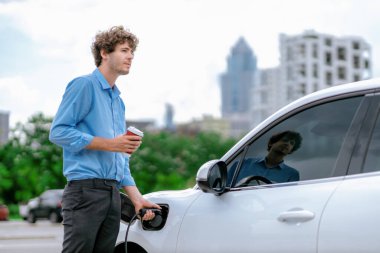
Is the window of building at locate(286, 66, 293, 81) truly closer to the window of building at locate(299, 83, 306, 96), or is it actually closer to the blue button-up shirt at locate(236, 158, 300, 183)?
the window of building at locate(299, 83, 306, 96)

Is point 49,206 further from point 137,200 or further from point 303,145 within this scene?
point 303,145

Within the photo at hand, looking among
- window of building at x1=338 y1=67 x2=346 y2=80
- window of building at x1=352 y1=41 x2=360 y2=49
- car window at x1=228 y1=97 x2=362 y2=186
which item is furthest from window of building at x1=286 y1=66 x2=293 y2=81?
car window at x1=228 y1=97 x2=362 y2=186

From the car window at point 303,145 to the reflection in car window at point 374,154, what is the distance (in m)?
0.16

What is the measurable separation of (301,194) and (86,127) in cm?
115

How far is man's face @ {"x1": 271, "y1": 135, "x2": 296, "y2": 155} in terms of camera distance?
386 cm

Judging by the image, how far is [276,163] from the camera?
3898 millimetres

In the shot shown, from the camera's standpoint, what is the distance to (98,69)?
163 inches

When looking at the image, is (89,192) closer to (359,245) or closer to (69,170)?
(69,170)

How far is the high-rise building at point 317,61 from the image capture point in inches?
5492

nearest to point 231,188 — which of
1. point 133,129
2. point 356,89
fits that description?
point 133,129

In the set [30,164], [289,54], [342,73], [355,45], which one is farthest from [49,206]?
[355,45]

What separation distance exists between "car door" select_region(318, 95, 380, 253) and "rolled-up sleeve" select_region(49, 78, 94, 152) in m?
1.23

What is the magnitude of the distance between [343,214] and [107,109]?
1365mm

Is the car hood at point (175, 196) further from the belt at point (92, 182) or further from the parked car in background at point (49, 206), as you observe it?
the parked car in background at point (49, 206)
